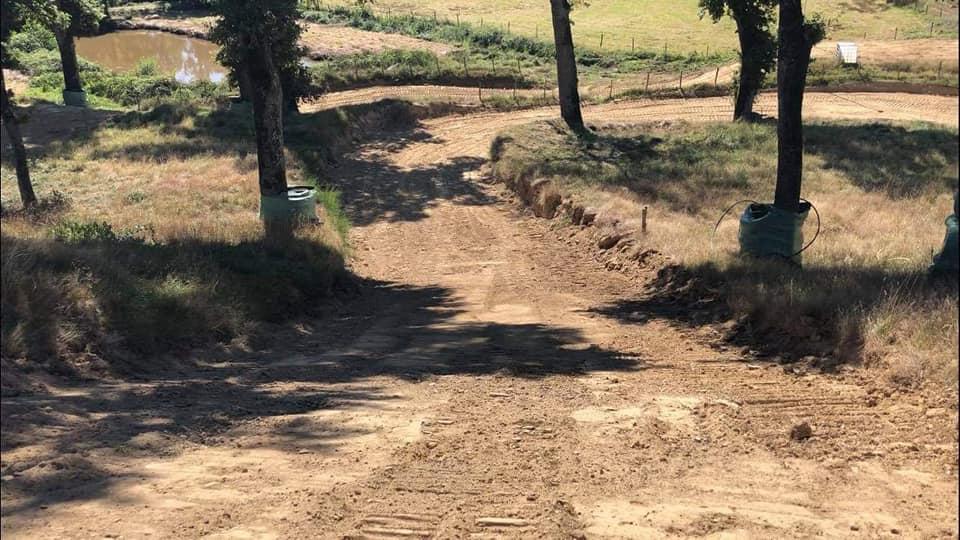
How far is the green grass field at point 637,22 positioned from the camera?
39344 millimetres

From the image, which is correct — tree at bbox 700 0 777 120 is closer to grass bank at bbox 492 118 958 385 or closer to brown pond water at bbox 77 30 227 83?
grass bank at bbox 492 118 958 385

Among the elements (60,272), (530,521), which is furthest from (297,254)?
(530,521)

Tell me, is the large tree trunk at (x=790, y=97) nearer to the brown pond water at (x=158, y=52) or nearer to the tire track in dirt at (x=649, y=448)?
the tire track in dirt at (x=649, y=448)

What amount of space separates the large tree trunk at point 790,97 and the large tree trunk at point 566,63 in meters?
14.1

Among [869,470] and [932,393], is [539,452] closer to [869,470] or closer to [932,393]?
[869,470]

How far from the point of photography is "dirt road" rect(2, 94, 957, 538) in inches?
171

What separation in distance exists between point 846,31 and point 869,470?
45.4 m

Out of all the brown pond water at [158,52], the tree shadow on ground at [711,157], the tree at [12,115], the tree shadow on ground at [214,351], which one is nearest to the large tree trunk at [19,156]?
the tree at [12,115]

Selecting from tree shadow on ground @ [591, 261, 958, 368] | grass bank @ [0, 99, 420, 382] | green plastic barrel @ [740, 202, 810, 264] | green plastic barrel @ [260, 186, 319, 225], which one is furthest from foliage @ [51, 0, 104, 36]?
green plastic barrel @ [740, 202, 810, 264]

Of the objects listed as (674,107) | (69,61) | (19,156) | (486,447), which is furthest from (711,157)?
(69,61)

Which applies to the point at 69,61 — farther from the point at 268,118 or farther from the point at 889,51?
the point at 889,51

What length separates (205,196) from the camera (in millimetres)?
16734

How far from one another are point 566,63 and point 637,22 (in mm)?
18571

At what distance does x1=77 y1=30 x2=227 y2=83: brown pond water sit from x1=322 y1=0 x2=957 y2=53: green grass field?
12317 millimetres
